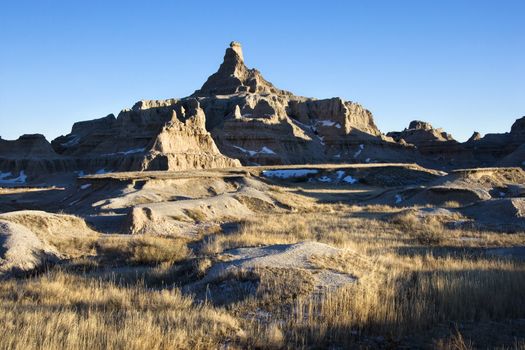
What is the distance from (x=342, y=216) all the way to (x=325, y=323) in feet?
64.5

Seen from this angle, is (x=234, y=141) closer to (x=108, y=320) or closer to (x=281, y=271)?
(x=281, y=271)

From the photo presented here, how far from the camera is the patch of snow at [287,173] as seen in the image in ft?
177

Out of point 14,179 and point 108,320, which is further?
point 14,179

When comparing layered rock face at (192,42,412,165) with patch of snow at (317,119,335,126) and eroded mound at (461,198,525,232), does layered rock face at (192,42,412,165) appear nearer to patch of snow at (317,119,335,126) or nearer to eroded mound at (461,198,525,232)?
patch of snow at (317,119,335,126)

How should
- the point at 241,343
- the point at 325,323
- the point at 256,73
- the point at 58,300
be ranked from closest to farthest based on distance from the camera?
the point at 241,343
the point at 325,323
the point at 58,300
the point at 256,73

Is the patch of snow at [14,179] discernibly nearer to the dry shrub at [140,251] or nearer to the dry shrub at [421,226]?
the dry shrub at [140,251]

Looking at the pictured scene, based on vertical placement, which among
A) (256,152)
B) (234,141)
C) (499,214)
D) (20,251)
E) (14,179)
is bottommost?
(499,214)

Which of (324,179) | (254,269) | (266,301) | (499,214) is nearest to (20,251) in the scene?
(254,269)

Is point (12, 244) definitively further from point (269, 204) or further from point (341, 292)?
point (269, 204)

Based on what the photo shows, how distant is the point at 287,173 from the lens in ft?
183

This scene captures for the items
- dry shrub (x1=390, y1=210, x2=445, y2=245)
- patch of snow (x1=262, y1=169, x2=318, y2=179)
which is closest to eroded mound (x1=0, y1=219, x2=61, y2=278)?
dry shrub (x1=390, y1=210, x2=445, y2=245)

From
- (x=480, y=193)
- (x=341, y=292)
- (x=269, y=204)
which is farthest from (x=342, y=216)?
(x=341, y=292)

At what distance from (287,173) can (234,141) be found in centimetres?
2981

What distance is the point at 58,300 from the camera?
25.6ft
